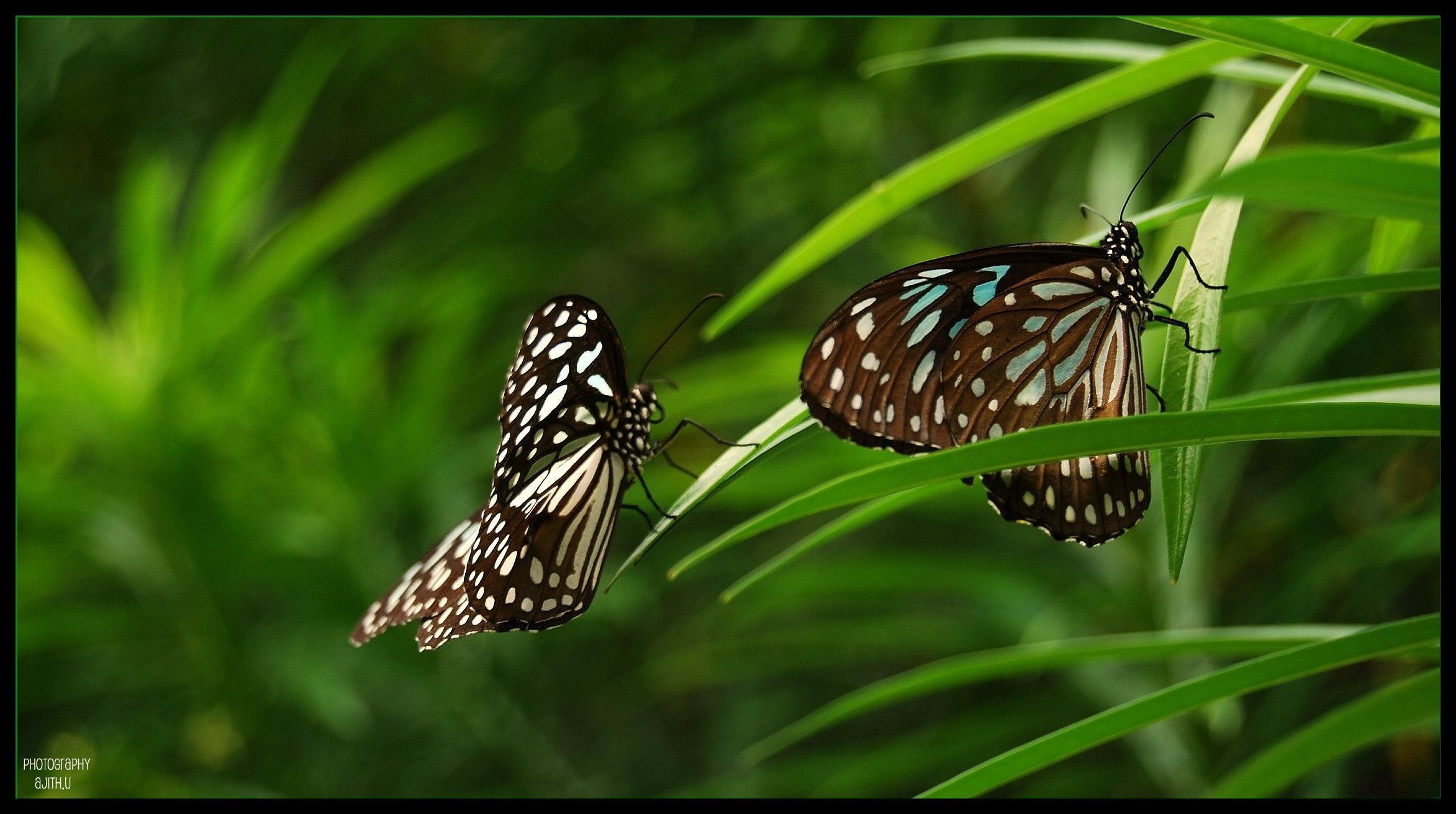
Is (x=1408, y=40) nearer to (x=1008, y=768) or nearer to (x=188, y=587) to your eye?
(x=1008, y=768)

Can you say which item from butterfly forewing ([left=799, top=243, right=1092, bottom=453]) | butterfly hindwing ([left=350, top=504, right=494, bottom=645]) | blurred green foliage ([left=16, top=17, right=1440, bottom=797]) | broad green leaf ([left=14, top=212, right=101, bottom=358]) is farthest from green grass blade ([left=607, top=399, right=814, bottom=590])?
broad green leaf ([left=14, top=212, right=101, bottom=358])

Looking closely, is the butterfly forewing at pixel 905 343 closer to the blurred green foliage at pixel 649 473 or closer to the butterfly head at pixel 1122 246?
the butterfly head at pixel 1122 246

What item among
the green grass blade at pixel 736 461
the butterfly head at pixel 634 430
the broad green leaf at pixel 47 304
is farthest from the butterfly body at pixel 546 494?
the broad green leaf at pixel 47 304

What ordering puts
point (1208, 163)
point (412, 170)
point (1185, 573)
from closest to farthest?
point (1208, 163), point (1185, 573), point (412, 170)

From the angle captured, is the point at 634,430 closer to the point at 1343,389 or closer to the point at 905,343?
the point at 905,343

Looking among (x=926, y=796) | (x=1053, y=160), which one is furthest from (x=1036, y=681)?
(x=926, y=796)

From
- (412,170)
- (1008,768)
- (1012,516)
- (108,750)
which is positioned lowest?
(1008,768)
